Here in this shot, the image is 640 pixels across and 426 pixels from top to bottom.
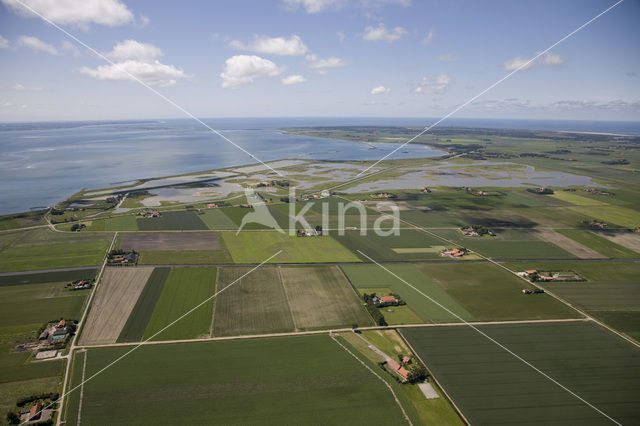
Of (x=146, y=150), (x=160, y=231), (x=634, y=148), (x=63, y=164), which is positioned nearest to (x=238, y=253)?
(x=160, y=231)

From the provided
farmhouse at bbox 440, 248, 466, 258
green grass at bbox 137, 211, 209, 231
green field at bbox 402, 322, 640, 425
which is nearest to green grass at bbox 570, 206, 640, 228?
farmhouse at bbox 440, 248, 466, 258

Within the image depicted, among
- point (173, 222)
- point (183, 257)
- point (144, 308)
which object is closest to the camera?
point (144, 308)

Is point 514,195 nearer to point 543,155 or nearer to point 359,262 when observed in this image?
point 359,262

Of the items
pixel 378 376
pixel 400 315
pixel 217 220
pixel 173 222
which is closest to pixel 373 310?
pixel 400 315

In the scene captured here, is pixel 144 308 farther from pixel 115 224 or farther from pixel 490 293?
pixel 490 293

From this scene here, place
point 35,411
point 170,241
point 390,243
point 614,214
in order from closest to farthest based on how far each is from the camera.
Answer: point 35,411 → point 170,241 → point 390,243 → point 614,214

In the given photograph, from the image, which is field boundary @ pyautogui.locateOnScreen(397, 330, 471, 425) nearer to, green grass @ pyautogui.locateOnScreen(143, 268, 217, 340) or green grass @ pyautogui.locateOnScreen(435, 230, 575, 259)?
green grass @ pyautogui.locateOnScreen(143, 268, 217, 340)
